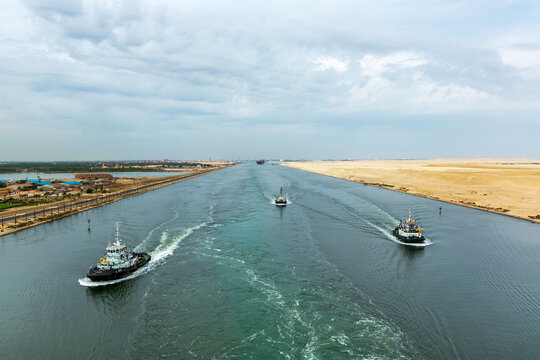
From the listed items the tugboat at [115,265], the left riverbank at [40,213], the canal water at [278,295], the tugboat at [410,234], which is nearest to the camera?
the canal water at [278,295]

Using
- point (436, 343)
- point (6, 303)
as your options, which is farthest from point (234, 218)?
point (436, 343)

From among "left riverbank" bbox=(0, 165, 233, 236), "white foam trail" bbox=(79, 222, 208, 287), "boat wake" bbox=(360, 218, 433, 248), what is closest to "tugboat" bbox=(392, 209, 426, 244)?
"boat wake" bbox=(360, 218, 433, 248)

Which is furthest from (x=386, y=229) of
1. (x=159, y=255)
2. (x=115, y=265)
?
(x=115, y=265)

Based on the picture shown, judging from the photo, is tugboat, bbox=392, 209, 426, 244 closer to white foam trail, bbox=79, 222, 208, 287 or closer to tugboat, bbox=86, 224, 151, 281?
white foam trail, bbox=79, 222, 208, 287

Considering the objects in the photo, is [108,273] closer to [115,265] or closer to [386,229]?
[115,265]

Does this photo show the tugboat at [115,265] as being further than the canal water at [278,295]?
Yes

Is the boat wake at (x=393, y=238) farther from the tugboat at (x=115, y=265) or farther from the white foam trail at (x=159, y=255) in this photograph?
the tugboat at (x=115, y=265)

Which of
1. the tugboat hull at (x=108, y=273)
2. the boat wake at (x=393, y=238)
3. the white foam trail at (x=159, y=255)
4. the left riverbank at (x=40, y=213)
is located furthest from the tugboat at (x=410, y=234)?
the left riverbank at (x=40, y=213)
